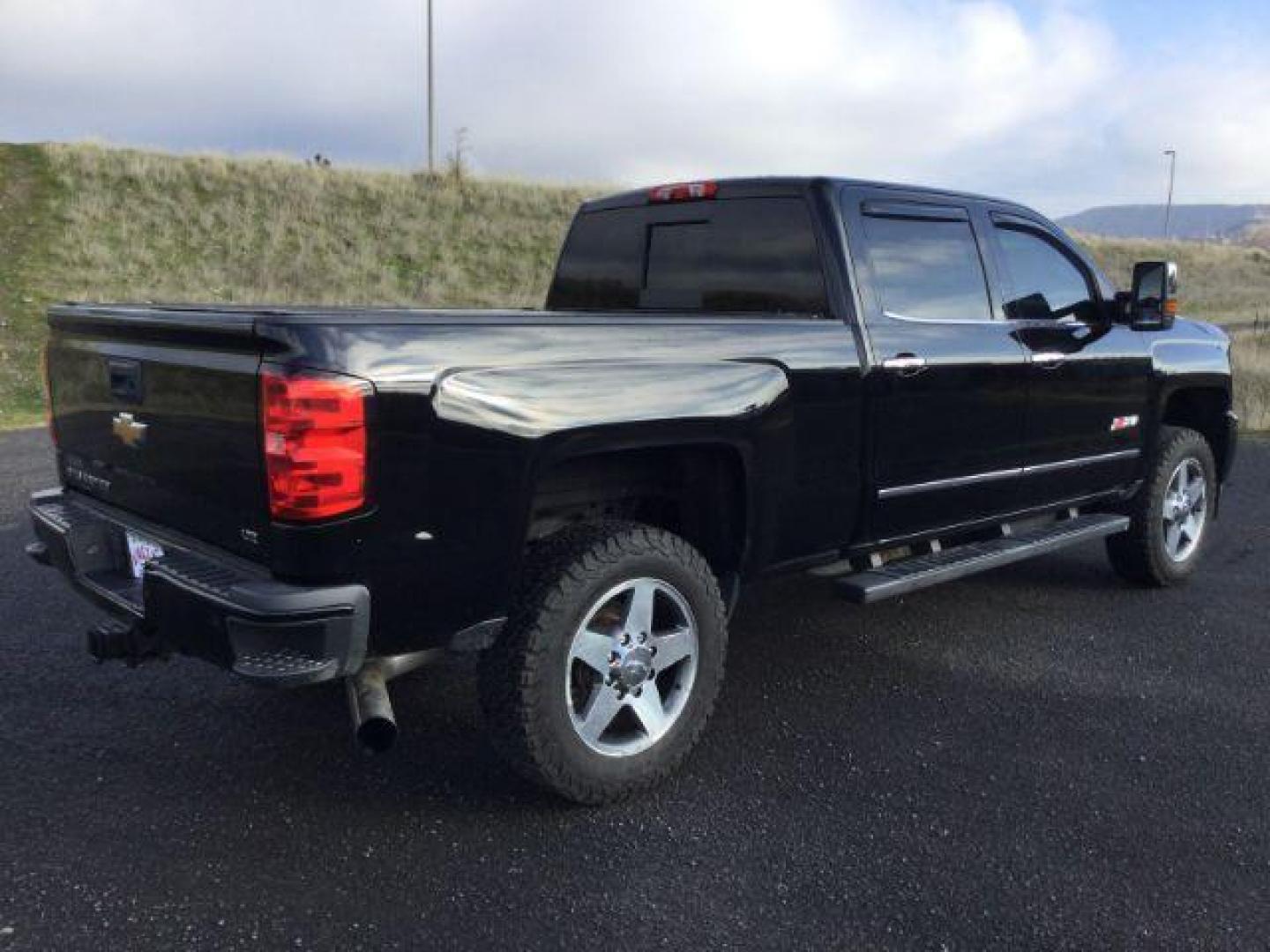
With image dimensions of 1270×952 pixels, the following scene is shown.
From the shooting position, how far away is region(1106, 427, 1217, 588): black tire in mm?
5391

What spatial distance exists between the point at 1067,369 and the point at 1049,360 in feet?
0.56

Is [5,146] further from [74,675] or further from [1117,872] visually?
[1117,872]

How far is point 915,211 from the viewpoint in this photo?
13.7 feet

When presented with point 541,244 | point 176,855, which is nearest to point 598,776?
point 176,855

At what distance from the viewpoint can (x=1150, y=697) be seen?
13.4ft

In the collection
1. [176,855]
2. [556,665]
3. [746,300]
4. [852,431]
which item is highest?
[746,300]

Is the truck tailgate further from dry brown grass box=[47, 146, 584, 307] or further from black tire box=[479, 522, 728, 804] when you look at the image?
dry brown grass box=[47, 146, 584, 307]

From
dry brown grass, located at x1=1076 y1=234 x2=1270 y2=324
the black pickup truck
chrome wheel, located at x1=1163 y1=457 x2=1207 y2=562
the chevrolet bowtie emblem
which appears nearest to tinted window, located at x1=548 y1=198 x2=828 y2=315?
the black pickup truck

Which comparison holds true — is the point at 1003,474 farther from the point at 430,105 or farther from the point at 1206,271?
the point at 1206,271

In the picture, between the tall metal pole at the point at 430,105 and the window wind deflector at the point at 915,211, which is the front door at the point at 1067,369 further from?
the tall metal pole at the point at 430,105

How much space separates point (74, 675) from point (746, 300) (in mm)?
2965

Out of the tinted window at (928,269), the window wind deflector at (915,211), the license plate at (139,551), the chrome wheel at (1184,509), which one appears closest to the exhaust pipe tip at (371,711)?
the license plate at (139,551)

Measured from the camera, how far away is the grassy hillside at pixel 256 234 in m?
20.4

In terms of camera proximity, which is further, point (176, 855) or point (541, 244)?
point (541, 244)
